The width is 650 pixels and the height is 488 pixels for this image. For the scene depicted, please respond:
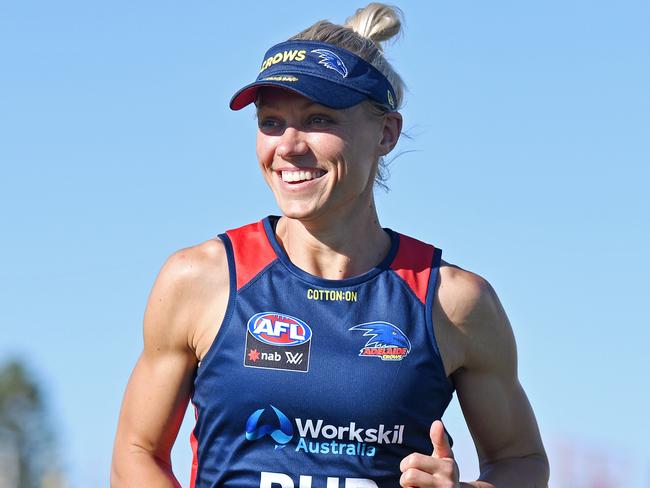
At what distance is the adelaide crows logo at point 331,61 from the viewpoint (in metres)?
6.11

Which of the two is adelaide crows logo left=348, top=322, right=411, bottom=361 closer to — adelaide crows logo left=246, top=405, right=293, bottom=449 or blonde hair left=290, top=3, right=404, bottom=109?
adelaide crows logo left=246, top=405, right=293, bottom=449

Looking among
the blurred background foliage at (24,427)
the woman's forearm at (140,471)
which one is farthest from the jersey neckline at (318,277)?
the blurred background foliage at (24,427)

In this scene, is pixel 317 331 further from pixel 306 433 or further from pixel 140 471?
pixel 140 471

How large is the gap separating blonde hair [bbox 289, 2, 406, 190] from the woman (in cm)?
2

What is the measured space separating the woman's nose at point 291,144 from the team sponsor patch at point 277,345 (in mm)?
673

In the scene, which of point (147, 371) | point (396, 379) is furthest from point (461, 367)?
point (147, 371)

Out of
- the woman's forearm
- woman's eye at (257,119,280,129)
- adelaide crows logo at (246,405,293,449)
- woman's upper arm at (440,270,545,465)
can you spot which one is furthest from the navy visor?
the woman's forearm

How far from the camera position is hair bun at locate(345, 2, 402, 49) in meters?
6.57

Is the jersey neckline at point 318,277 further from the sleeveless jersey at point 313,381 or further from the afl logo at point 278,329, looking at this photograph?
the afl logo at point 278,329

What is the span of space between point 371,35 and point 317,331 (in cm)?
141

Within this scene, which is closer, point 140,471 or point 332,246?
point 140,471

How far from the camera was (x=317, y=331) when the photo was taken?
601 centimetres

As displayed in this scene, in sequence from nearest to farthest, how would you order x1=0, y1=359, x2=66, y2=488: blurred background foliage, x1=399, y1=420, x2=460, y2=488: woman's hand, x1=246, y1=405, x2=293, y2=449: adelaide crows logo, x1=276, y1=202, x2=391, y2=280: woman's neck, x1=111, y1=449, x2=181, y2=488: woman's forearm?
x1=399, y1=420, x2=460, y2=488: woman's hand → x1=246, y1=405, x2=293, y2=449: adelaide crows logo → x1=111, y1=449, x2=181, y2=488: woman's forearm → x1=276, y1=202, x2=391, y2=280: woman's neck → x1=0, y1=359, x2=66, y2=488: blurred background foliage

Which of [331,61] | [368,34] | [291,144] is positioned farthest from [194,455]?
[368,34]
